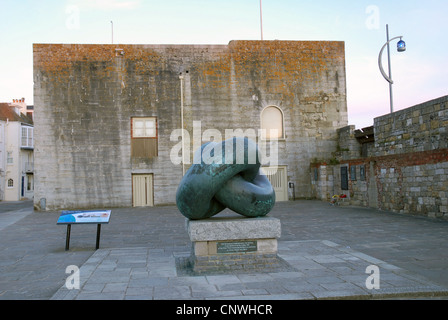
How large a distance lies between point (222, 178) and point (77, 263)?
3.08m

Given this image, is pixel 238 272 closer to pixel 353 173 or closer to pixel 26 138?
pixel 353 173

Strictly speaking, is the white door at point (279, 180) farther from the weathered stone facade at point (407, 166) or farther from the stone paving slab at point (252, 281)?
the stone paving slab at point (252, 281)

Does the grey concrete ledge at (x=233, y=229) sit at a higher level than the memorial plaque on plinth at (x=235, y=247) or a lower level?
higher

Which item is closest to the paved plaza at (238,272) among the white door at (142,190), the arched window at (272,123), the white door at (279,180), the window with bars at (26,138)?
the white door at (142,190)

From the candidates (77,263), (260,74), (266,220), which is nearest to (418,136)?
(260,74)

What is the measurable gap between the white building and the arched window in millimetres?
26862

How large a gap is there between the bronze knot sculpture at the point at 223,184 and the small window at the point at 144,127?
1325 cm

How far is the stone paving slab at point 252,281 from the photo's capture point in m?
4.40

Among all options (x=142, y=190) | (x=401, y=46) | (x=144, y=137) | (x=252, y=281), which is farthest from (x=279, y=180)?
(x=252, y=281)

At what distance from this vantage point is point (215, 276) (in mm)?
5262

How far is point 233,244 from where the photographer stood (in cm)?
568

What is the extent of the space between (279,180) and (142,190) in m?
7.01

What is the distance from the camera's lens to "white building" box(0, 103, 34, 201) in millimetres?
35250
